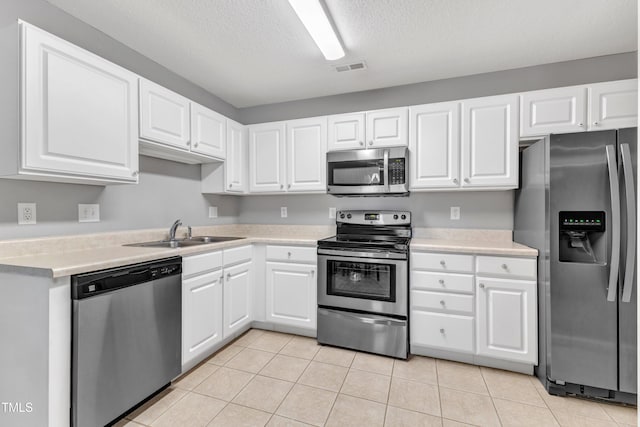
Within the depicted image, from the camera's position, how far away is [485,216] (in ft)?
8.93

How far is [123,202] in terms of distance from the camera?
2.27m

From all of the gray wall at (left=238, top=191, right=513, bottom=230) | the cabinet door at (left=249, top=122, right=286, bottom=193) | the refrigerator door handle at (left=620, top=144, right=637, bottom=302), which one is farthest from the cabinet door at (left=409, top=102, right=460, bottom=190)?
the cabinet door at (left=249, top=122, right=286, bottom=193)

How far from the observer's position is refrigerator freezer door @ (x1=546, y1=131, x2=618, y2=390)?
1811mm

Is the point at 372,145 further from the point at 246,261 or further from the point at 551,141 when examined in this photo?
the point at 246,261

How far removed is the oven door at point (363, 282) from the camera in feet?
7.77

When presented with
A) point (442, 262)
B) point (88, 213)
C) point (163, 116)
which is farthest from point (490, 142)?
point (88, 213)

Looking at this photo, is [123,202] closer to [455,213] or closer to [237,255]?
[237,255]

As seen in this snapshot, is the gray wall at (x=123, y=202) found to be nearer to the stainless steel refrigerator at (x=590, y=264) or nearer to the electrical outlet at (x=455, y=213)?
the electrical outlet at (x=455, y=213)

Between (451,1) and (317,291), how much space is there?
7.69ft

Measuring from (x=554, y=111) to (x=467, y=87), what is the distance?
778 mm

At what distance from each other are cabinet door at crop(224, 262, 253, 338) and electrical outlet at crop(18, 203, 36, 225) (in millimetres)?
1251

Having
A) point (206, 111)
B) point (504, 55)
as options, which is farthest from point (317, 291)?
point (504, 55)

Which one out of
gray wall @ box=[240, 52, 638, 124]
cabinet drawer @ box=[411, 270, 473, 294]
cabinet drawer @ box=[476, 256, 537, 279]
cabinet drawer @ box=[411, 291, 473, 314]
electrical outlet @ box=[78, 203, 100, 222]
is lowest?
cabinet drawer @ box=[411, 291, 473, 314]

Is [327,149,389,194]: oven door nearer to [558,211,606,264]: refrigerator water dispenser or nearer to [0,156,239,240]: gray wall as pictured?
[558,211,606,264]: refrigerator water dispenser
